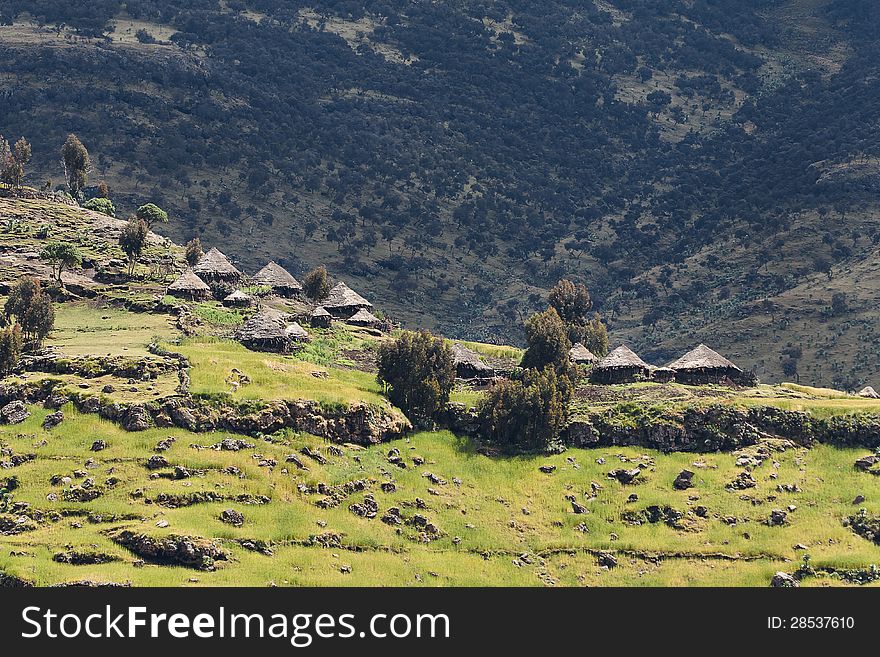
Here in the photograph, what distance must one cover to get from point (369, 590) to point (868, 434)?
130 feet

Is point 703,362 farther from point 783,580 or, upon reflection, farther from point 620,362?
point 783,580

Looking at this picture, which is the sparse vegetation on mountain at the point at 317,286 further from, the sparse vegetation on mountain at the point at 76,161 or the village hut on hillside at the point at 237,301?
the sparse vegetation on mountain at the point at 76,161

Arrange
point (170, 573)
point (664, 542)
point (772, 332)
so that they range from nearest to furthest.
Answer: point (170, 573)
point (664, 542)
point (772, 332)

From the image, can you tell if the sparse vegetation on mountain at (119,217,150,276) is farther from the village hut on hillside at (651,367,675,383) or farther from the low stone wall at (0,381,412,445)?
the village hut on hillside at (651,367,675,383)

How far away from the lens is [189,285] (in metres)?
93.1

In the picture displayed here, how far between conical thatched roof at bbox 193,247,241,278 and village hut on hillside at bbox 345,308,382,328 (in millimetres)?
13554

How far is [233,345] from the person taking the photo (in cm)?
7912

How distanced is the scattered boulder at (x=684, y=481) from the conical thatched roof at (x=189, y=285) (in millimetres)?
47890

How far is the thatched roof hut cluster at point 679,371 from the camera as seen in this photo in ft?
263

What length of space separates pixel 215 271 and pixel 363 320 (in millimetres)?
16175

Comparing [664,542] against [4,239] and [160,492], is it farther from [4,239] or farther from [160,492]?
[4,239]

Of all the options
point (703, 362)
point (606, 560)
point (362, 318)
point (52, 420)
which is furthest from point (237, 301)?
point (606, 560)

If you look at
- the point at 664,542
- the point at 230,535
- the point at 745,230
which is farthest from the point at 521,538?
the point at 745,230

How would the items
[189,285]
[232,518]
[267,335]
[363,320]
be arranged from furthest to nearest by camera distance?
[363,320]
[189,285]
[267,335]
[232,518]
